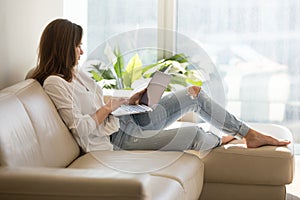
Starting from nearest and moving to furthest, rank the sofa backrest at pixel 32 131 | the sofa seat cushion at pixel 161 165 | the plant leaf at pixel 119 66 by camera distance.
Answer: the sofa backrest at pixel 32 131 < the sofa seat cushion at pixel 161 165 < the plant leaf at pixel 119 66

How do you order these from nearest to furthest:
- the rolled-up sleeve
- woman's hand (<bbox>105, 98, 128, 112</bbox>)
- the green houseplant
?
the rolled-up sleeve, woman's hand (<bbox>105, 98, 128, 112</bbox>), the green houseplant

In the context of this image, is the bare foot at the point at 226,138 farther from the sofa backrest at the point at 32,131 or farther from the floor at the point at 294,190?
the sofa backrest at the point at 32,131

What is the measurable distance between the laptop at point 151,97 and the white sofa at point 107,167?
0.25 meters

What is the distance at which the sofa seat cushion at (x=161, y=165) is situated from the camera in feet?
9.04

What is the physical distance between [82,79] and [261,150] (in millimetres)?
1015

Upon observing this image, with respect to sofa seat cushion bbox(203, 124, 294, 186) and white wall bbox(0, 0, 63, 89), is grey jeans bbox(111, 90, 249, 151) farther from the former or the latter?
white wall bbox(0, 0, 63, 89)

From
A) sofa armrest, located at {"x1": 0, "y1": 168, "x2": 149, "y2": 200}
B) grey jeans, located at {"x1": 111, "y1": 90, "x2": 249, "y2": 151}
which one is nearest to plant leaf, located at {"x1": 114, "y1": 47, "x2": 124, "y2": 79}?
grey jeans, located at {"x1": 111, "y1": 90, "x2": 249, "y2": 151}

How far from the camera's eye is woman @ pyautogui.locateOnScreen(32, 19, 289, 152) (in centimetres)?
313

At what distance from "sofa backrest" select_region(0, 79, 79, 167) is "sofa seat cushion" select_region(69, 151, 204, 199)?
0.13m

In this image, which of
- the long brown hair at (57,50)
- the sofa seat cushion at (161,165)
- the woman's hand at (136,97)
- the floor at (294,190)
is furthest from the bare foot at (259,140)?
the long brown hair at (57,50)

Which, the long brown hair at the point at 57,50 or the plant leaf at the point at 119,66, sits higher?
the long brown hair at the point at 57,50

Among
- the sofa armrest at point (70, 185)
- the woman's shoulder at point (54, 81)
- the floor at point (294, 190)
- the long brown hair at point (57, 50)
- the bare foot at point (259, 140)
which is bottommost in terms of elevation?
the floor at point (294, 190)

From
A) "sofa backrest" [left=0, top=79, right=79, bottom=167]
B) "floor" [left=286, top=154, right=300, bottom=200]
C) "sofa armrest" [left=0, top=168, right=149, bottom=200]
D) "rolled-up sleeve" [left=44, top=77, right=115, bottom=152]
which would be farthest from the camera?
"floor" [left=286, top=154, right=300, bottom=200]

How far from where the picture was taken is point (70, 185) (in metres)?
2.14
